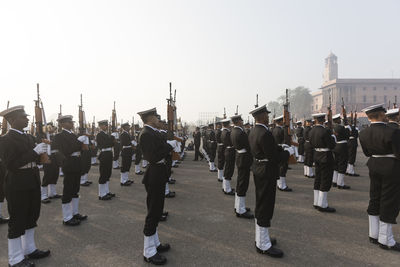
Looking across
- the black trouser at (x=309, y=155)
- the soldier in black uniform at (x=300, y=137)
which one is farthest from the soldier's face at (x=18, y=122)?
the soldier in black uniform at (x=300, y=137)

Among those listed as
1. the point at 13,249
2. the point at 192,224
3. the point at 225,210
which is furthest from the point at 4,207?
the point at 225,210

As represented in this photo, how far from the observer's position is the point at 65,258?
4133mm

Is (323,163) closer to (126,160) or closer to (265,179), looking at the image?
(265,179)

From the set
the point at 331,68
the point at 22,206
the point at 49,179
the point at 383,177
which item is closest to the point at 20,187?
the point at 22,206

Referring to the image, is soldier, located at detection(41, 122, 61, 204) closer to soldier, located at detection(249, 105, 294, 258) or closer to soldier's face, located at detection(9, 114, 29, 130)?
soldier's face, located at detection(9, 114, 29, 130)

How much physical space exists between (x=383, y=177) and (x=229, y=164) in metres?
4.44

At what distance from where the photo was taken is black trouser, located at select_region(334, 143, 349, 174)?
849 cm

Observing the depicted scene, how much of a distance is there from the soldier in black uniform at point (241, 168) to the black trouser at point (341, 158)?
398 centimetres

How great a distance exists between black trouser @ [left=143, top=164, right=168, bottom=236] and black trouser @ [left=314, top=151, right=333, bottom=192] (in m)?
4.28

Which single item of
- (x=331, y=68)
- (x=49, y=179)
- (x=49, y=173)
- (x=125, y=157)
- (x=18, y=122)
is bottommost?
(x=49, y=179)

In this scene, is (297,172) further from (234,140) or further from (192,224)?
(192,224)

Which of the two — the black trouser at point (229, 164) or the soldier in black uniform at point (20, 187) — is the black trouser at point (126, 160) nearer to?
the black trouser at point (229, 164)

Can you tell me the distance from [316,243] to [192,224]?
2.55 meters

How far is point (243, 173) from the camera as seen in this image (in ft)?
21.0
